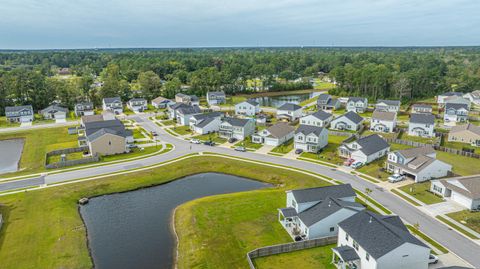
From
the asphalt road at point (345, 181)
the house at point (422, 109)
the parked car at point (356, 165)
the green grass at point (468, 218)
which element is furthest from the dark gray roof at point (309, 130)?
the house at point (422, 109)

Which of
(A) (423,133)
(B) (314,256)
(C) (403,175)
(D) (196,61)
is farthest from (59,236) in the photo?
(D) (196,61)

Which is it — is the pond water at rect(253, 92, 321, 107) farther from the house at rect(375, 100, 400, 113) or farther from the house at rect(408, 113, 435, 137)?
the house at rect(408, 113, 435, 137)

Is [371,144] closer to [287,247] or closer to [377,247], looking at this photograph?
[287,247]

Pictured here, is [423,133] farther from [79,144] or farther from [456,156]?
[79,144]

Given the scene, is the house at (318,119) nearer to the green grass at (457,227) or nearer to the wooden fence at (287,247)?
the green grass at (457,227)

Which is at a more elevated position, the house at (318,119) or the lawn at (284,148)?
the house at (318,119)

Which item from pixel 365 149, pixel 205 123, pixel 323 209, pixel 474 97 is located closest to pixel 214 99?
pixel 205 123

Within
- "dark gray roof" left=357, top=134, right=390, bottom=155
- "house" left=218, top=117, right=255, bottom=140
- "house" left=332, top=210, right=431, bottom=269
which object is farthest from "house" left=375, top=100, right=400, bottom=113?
"house" left=332, top=210, right=431, bottom=269
